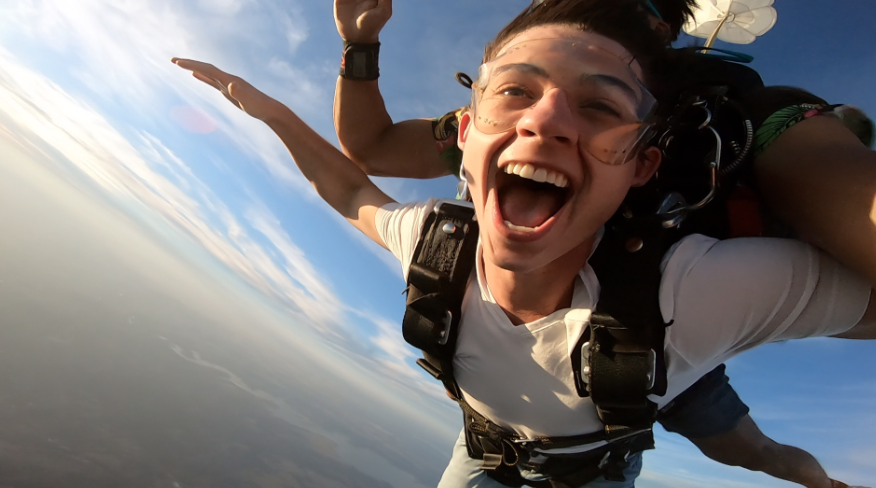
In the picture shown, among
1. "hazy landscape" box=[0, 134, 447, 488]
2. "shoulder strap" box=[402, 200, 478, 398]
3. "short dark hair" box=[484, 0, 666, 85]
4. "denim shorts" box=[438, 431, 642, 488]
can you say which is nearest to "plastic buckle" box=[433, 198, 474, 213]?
"shoulder strap" box=[402, 200, 478, 398]

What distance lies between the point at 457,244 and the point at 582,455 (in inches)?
37.9

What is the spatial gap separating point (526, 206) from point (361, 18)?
1.28 m

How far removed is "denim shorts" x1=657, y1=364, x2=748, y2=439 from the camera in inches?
65.5

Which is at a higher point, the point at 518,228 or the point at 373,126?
the point at 373,126

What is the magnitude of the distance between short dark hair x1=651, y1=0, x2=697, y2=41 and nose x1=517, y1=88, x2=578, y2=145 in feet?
2.30

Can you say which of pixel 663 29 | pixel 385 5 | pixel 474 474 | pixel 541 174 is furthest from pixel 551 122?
pixel 474 474

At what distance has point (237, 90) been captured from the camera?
1.70 m

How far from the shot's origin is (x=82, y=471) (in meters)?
37.2

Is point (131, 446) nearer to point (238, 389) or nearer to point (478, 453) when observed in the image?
point (238, 389)

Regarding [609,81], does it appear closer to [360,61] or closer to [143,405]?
[360,61]

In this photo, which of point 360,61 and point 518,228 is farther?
point 360,61

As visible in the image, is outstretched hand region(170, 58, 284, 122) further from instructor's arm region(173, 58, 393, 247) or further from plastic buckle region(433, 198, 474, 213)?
plastic buckle region(433, 198, 474, 213)

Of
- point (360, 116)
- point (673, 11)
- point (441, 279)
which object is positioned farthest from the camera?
point (360, 116)

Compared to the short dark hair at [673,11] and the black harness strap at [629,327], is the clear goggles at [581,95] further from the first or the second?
the short dark hair at [673,11]
